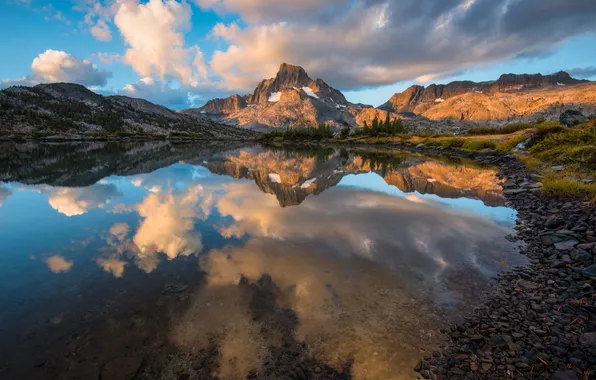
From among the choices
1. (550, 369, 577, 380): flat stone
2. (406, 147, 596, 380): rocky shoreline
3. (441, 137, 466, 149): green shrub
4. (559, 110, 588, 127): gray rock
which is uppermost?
(559, 110, 588, 127): gray rock

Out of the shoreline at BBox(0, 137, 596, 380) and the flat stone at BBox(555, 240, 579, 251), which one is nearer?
the shoreline at BBox(0, 137, 596, 380)

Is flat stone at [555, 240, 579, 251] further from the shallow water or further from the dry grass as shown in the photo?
the dry grass

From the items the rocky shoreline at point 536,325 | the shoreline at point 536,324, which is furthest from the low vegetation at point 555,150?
the rocky shoreline at point 536,325

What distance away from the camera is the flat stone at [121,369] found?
6500 millimetres

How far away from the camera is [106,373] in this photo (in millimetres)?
6566

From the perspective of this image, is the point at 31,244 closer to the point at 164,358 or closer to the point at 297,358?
the point at 164,358

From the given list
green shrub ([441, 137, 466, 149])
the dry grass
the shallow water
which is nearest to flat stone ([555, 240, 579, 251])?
the shallow water

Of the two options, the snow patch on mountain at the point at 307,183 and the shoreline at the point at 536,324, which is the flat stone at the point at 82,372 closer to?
the shoreline at the point at 536,324

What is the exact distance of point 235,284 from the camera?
10.4 m

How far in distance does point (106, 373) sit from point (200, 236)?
8.60 metres

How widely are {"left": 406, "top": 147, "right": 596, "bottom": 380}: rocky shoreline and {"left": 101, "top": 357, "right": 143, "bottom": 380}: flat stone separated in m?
6.44

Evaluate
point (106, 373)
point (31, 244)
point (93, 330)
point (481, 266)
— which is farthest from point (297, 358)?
point (31, 244)

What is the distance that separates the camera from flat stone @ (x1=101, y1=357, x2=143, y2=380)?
21.3 feet

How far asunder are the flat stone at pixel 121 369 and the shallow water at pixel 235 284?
92mm
